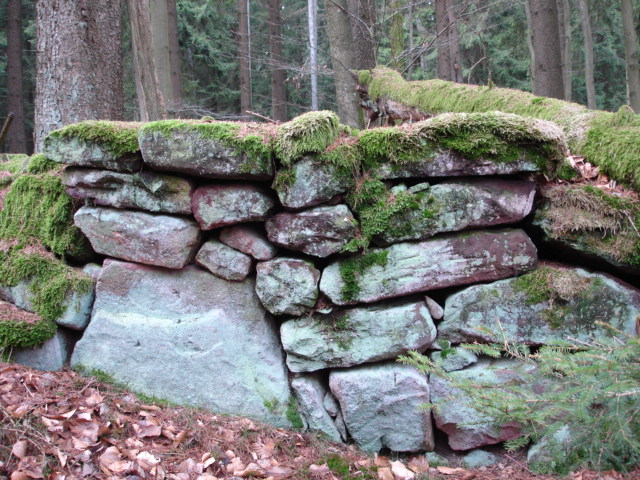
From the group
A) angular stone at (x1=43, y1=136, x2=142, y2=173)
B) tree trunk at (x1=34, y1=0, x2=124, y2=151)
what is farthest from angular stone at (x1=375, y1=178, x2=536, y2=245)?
tree trunk at (x1=34, y1=0, x2=124, y2=151)

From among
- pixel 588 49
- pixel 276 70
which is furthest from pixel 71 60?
pixel 588 49

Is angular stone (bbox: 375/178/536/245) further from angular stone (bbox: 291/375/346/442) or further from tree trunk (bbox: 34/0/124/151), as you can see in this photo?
tree trunk (bbox: 34/0/124/151)

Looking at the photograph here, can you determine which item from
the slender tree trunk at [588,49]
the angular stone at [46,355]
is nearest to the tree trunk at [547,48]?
the angular stone at [46,355]

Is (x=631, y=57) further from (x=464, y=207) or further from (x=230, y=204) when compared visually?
(x=230, y=204)

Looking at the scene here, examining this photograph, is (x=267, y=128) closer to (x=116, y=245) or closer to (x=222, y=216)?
(x=222, y=216)

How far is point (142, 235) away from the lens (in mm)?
3801

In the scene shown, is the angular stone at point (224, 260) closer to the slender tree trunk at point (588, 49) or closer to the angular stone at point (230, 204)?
the angular stone at point (230, 204)

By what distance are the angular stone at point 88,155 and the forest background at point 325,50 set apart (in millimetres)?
2170

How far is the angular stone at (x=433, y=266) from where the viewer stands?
11.8ft

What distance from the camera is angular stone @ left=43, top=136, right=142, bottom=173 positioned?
376cm

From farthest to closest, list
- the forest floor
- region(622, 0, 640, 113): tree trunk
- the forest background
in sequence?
region(622, 0, 640, 113): tree trunk
the forest background
the forest floor

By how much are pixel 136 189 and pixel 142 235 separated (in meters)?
0.39

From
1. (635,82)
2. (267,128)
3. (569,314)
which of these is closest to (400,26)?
(635,82)

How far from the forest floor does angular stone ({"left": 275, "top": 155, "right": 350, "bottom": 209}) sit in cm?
179
